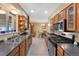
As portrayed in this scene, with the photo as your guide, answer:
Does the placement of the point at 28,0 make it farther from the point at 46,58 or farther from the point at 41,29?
the point at 41,29

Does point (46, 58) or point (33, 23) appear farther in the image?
point (33, 23)

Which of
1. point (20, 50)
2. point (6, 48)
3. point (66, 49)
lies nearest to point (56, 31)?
point (20, 50)

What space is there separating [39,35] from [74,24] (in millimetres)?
14676

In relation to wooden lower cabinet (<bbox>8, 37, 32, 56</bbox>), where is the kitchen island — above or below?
above

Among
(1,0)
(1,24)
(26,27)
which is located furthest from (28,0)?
(26,27)

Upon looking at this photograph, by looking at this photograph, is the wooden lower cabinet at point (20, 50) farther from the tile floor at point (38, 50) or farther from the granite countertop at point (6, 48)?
the tile floor at point (38, 50)

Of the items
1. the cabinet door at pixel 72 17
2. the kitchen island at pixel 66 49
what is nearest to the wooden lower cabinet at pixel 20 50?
the kitchen island at pixel 66 49

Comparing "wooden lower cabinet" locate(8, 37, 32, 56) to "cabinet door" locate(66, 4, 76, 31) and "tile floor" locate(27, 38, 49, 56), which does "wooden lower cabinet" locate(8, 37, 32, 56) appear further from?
"cabinet door" locate(66, 4, 76, 31)

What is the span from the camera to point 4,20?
4332 mm

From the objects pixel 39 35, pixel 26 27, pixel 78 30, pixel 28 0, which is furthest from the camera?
pixel 39 35

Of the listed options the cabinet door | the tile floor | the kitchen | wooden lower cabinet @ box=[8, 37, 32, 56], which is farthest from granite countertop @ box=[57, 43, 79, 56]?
the tile floor

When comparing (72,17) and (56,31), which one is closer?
(72,17)

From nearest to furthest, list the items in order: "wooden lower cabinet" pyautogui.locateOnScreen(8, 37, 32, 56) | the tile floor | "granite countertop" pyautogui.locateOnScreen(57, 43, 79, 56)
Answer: "granite countertop" pyautogui.locateOnScreen(57, 43, 79, 56) < "wooden lower cabinet" pyautogui.locateOnScreen(8, 37, 32, 56) < the tile floor

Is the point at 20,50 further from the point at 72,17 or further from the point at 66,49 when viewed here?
the point at 72,17
